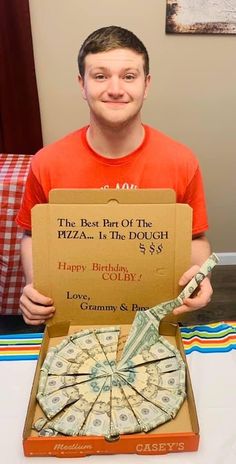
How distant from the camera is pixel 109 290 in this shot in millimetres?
890

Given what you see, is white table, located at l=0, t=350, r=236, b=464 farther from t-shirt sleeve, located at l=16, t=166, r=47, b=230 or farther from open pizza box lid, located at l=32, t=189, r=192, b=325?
t-shirt sleeve, located at l=16, t=166, r=47, b=230

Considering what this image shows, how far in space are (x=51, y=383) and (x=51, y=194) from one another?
0.34 m

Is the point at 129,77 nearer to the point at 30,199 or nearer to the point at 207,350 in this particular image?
the point at 30,199

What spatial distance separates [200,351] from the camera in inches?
34.1

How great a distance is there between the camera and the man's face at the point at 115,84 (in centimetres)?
104

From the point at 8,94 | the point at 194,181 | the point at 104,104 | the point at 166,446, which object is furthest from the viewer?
the point at 8,94

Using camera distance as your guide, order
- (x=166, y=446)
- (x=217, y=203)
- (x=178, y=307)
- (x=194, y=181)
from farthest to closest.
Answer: (x=217, y=203) → (x=194, y=181) → (x=178, y=307) → (x=166, y=446)

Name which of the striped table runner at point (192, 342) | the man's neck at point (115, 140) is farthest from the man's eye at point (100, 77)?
the striped table runner at point (192, 342)

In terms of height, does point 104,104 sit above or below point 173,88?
above

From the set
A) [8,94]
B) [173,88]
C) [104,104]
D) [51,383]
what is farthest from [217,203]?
[51,383]

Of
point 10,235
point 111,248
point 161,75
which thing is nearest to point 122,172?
point 111,248

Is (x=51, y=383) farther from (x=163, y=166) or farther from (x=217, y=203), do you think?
(x=217, y=203)

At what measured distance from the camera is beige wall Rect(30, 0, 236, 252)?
2.02m

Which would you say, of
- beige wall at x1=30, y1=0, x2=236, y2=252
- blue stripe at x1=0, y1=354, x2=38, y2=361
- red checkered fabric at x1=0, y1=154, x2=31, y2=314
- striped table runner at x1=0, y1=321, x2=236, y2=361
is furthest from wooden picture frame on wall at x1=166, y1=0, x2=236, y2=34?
blue stripe at x1=0, y1=354, x2=38, y2=361
